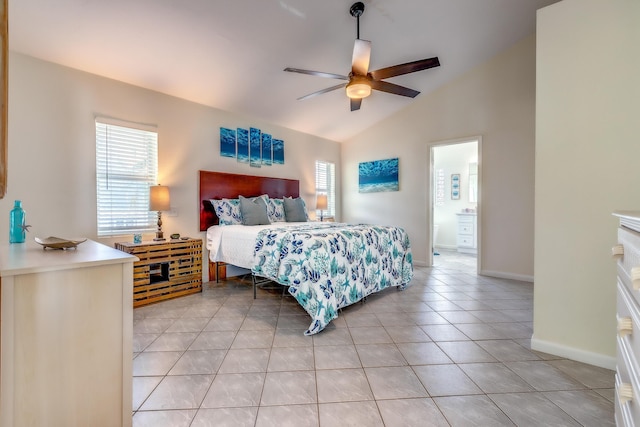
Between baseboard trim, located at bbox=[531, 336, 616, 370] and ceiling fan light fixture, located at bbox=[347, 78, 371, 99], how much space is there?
2.57 m

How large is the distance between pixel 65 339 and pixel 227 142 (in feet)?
11.6

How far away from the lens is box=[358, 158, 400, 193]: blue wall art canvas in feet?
17.6

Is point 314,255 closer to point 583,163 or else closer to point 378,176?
point 583,163

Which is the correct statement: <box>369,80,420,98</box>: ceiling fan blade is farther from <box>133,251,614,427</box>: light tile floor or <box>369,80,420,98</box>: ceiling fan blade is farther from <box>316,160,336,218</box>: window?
<box>316,160,336,218</box>: window

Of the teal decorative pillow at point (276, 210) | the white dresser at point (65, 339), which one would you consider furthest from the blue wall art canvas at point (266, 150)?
the white dresser at point (65, 339)

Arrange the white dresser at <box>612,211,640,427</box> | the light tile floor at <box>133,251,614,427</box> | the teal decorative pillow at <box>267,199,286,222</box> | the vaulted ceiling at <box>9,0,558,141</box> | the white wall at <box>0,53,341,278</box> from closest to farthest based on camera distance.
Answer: the white dresser at <box>612,211,640,427</box>, the light tile floor at <box>133,251,614,427</box>, the vaulted ceiling at <box>9,0,558,141</box>, the white wall at <box>0,53,341,278</box>, the teal decorative pillow at <box>267,199,286,222</box>

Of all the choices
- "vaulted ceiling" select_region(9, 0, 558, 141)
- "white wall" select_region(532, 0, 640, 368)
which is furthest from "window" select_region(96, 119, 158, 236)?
"white wall" select_region(532, 0, 640, 368)

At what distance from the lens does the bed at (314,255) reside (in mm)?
2434

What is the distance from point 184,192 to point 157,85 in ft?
4.36

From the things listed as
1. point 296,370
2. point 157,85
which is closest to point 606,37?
point 296,370

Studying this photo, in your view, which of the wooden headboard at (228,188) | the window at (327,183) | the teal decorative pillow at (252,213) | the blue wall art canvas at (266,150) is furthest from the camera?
the window at (327,183)

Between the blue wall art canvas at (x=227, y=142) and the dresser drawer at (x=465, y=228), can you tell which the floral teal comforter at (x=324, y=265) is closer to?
the blue wall art canvas at (x=227, y=142)

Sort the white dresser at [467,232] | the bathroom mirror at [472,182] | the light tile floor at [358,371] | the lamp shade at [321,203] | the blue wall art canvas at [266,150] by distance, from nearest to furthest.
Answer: the light tile floor at [358,371], the blue wall art canvas at [266,150], the lamp shade at [321,203], the white dresser at [467,232], the bathroom mirror at [472,182]

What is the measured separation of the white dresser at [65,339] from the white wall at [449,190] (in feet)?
21.6
